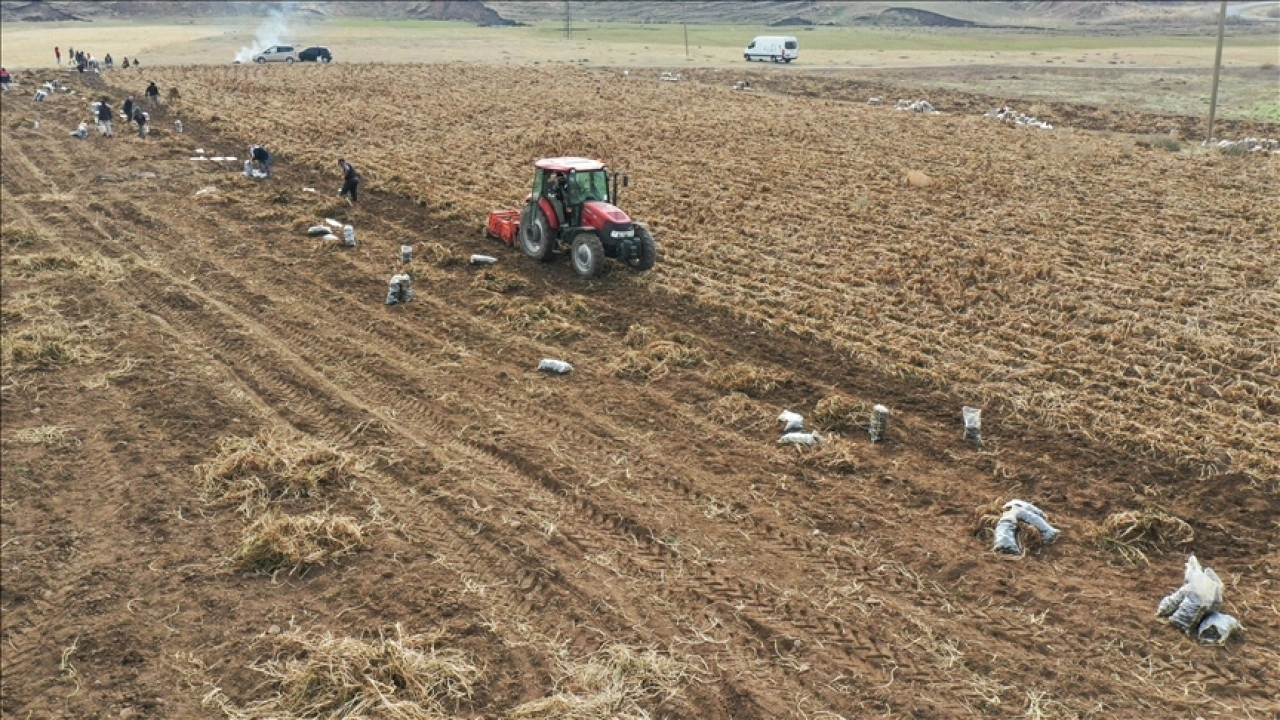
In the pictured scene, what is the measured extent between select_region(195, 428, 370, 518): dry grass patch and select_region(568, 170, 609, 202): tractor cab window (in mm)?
7619

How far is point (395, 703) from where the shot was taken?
22.4 ft

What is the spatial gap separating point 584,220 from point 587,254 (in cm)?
76

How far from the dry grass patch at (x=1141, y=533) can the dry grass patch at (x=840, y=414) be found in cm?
305

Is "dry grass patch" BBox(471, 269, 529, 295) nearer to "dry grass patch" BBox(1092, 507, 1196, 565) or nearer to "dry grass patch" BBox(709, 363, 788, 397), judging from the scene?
"dry grass patch" BBox(709, 363, 788, 397)

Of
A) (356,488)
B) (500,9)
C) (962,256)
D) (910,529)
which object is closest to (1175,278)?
(962,256)

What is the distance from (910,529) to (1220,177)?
23.4 m

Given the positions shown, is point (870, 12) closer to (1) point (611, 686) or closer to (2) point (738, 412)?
(2) point (738, 412)

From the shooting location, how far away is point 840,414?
451 inches

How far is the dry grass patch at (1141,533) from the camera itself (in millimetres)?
8922

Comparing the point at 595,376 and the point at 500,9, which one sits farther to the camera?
the point at 500,9

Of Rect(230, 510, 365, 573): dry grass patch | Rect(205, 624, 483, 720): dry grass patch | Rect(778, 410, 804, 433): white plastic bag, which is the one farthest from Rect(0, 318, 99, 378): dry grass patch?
Rect(778, 410, 804, 433): white plastic bag

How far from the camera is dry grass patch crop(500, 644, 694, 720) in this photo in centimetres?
680

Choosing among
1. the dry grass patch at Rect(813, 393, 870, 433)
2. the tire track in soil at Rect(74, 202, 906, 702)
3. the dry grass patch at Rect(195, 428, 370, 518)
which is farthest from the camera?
the dry grass patch at Rect(813, 393, 870, 433)

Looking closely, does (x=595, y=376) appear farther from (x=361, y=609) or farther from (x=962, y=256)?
(x=962, y=256)
